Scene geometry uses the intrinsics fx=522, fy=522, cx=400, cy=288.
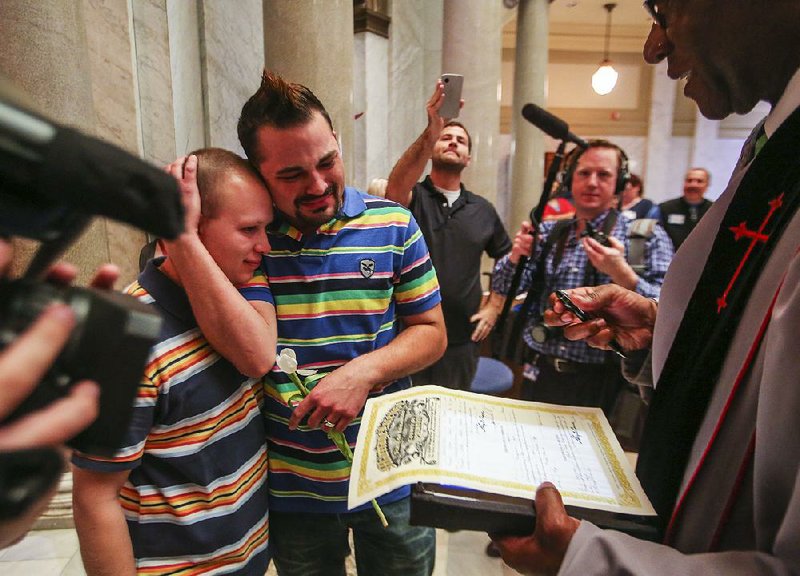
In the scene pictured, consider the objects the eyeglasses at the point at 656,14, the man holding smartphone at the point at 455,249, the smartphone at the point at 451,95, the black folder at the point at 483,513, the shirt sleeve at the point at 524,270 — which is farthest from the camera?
the man holding smartphone at the point at 455,249

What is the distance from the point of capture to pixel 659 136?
33.7ft

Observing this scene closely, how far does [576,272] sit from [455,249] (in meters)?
0.79

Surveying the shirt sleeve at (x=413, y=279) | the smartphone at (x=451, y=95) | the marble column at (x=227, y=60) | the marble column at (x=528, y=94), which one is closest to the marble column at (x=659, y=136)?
the marble column at (x=528, y=94)

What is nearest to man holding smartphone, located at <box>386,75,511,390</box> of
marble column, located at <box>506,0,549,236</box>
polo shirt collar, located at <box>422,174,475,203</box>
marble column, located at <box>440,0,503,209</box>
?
polo shirt collar, located at <box>422,174,475,203</box>

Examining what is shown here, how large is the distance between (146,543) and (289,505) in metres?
0.36

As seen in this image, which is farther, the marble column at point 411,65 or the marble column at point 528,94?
the marble column at point 528,94

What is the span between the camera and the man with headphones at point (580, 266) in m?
2.33

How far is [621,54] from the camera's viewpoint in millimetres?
10367

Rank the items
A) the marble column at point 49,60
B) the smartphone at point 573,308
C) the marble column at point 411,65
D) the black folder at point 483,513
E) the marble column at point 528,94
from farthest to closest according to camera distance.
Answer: the marble column at point 528,94 → the marble column at point 411,65 → the marble column at point 49,60 → the smartphone at point 573,308 → the black folder at point 483,513

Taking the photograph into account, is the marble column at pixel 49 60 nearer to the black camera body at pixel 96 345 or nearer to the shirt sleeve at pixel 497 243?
the black camera body at pixel 96 345

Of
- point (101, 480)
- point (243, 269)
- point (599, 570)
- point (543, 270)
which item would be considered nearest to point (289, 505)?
point (101, 480)

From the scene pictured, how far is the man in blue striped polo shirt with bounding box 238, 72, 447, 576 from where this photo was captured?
131 centimetres

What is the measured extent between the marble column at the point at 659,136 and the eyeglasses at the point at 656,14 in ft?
34.8

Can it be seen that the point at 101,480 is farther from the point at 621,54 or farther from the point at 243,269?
the point at 621,54
